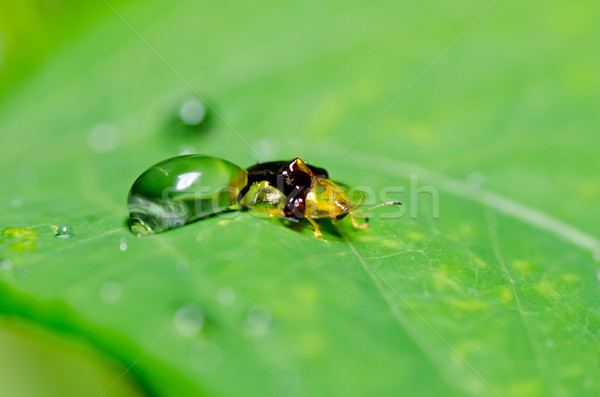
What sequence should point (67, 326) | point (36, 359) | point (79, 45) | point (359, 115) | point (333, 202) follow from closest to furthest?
point (67, 326)
point (333, 202)
point (36, 359)
point (359, 115)
point (79, 45)

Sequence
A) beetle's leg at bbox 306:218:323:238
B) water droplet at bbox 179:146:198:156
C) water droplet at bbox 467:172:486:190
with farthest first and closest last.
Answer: water droplet at bbox 179:146:198:156 < water droplet at bbox 467:172:486:190 < beetle's leg at bbox 306:218:323:238

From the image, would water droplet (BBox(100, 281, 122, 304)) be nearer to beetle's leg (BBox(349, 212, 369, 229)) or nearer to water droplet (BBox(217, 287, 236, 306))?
water droplet (BBox(217, 287, 236, 306))

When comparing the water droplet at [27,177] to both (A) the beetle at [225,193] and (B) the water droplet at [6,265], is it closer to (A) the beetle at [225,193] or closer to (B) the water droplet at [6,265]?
(A) the beetle at [225,193]

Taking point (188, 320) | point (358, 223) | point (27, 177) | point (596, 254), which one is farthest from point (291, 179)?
point (27, 177)

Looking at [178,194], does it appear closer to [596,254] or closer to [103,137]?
[103,137]

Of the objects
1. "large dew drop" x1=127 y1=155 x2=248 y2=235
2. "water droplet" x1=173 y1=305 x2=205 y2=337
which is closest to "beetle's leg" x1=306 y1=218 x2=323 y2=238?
"large dew drop" x1=127 y1=155 x2=248 y2=235

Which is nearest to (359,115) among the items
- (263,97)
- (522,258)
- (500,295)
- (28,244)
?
(263,97)

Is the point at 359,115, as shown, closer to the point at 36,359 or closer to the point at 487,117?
the point at 487,117
